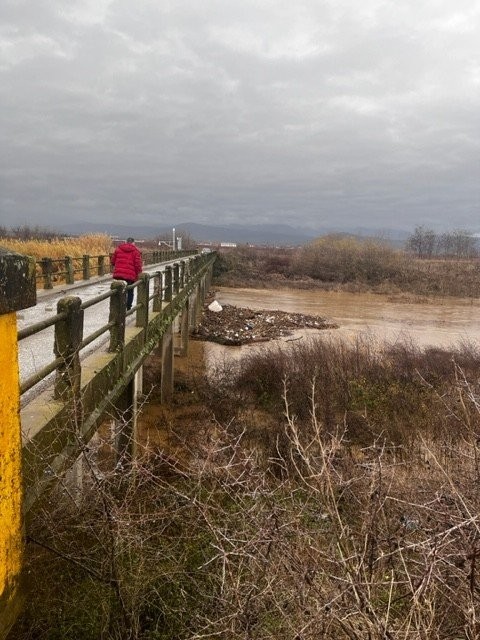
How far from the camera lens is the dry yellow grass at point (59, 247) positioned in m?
22.6

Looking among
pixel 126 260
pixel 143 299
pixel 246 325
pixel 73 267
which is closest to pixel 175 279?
pixel 126 260

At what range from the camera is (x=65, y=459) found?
4.45 metres

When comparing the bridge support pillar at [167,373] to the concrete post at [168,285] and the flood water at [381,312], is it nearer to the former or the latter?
the concrete post at [168,285]

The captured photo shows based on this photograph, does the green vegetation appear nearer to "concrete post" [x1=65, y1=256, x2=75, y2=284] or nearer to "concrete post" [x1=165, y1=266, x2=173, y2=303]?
"concrete post" [x1=165, y1=266, x2=173, y2=303]

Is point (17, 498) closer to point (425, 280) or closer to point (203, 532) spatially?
point (203, 532)

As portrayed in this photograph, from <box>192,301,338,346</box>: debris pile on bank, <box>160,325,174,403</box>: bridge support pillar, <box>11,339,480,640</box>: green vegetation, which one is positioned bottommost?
<box>192,301,338,346</box>: debris pile on bank

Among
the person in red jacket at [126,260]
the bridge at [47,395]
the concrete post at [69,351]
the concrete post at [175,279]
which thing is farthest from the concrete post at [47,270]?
Result: the concrete post at [69,351]

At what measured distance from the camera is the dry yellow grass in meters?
22.6

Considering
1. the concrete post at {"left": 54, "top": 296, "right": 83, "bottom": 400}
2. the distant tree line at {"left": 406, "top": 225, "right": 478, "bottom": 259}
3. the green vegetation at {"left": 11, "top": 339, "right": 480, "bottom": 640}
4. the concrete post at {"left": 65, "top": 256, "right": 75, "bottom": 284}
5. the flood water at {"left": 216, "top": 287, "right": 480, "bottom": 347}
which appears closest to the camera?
the green vegetation at {"left": 11, "top": 339, "right": 480, "bottom": 640}

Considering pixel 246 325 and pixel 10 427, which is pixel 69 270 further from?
pixel 10 427

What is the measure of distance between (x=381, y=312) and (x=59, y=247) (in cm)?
2576

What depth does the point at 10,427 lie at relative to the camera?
2570 mm

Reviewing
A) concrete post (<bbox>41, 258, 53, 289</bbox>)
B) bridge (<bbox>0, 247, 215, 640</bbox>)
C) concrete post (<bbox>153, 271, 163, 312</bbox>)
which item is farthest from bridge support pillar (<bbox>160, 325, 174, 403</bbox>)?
bridge (<bbox>0, 247, 215, 640</bbox>)

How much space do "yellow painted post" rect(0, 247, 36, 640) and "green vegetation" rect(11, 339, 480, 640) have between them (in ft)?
3.40
